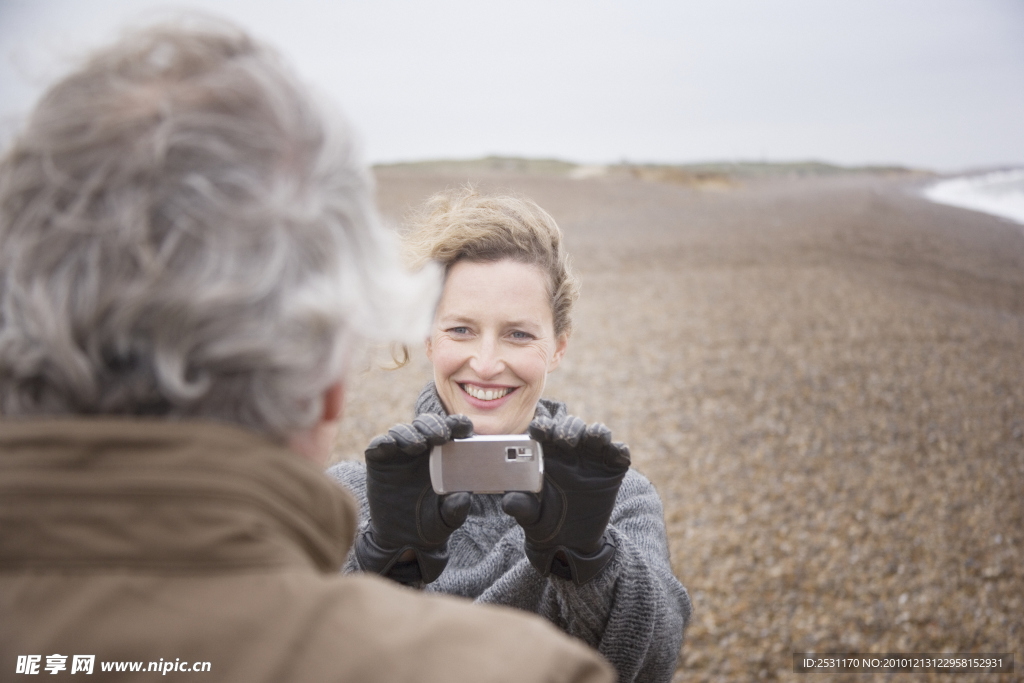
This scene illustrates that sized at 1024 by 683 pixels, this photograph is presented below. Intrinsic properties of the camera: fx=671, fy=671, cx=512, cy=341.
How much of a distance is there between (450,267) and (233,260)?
1.61 metres

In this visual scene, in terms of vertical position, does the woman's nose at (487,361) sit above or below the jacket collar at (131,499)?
below

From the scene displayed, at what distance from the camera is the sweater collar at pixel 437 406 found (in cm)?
251

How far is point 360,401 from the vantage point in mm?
9172

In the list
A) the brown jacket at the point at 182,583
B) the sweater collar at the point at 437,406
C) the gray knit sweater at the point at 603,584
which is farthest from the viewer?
the sweater collar at the point at 437,406

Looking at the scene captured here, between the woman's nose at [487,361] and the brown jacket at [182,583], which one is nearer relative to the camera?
the brown jacket at [182,583]

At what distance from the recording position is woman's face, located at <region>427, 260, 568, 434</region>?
2.38m

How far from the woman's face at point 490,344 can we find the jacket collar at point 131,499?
1515 millimetres

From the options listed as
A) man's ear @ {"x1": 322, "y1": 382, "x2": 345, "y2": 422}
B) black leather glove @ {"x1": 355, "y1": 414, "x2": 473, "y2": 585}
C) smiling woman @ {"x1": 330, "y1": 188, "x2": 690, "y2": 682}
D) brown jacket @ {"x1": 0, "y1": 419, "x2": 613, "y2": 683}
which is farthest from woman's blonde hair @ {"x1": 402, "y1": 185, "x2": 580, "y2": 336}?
brown jacket @ {"x1": 0, "y1": 419, "x2": 613, "y2": 683}

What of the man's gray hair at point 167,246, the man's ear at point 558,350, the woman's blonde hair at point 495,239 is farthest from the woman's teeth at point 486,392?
the man's gray hair at point 167,246

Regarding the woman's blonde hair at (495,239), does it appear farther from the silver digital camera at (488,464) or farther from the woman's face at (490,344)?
the silver digital camera at (488,464)

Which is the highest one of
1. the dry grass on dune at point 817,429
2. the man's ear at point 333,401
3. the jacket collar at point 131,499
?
the man's ear at point 333,401

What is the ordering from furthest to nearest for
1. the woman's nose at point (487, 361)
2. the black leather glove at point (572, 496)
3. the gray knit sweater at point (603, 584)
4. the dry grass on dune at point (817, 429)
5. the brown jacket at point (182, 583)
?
1. the dry grass on dune at point (817, 429)
2. the woman's nose at point (487, 361)
3. the gray knit sweater at point (603, 584)
4. the black leather glove at point (572, 496)
5. the brown jacket at point (182, 583)

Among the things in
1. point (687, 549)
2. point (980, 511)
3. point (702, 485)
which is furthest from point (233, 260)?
point (980, 511)

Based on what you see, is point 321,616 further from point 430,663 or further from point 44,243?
point 44,243
